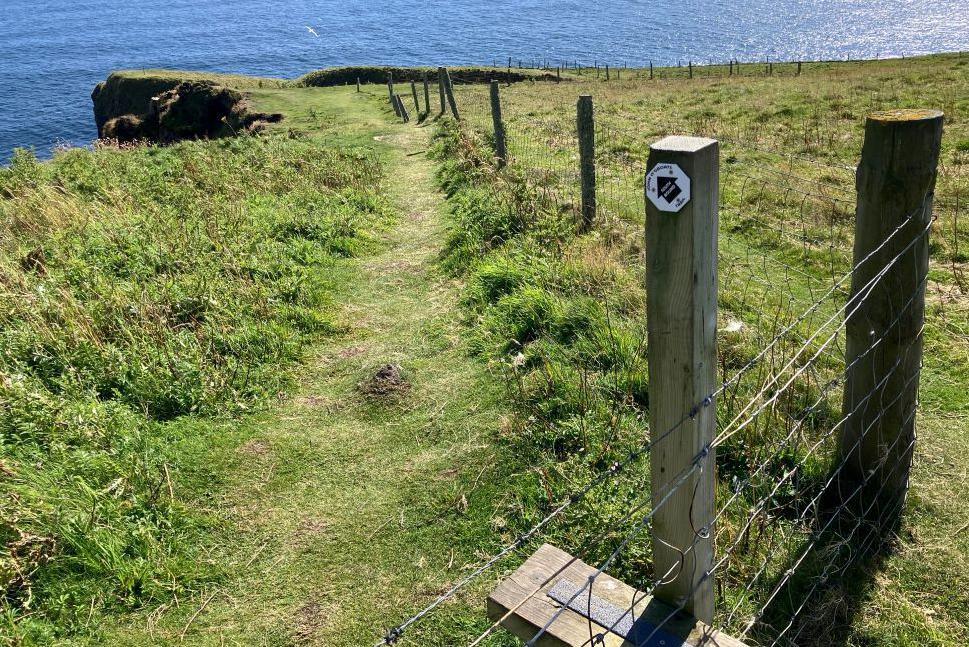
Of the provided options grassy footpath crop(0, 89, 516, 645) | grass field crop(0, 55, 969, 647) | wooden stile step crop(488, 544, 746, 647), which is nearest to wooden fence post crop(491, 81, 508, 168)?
grass field crop(0, 55, 969, 647)

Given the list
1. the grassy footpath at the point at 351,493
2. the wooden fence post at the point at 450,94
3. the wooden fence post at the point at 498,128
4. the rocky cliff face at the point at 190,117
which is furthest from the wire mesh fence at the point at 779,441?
the rocky cliff face at the point at 190,117

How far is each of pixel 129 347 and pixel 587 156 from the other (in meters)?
5.71

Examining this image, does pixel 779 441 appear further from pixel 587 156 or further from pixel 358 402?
pixel 587 156

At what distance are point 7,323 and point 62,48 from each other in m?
121

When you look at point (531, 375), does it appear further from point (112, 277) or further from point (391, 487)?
point (112, 277)

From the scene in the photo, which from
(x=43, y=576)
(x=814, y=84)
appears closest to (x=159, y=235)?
(x=43, y=576)

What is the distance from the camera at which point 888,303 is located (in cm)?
359

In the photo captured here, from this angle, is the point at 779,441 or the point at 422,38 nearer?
the point at 779,441

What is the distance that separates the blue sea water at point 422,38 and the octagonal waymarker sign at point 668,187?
183ft

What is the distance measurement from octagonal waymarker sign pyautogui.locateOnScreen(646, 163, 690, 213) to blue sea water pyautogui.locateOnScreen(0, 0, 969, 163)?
55.8 metres

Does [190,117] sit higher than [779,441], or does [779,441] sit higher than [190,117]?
[190,117]

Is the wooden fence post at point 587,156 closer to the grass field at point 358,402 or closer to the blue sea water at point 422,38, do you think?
the grass field at point 358,402

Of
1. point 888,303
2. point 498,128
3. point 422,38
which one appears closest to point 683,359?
point 888,303

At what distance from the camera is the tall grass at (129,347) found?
4.04m
